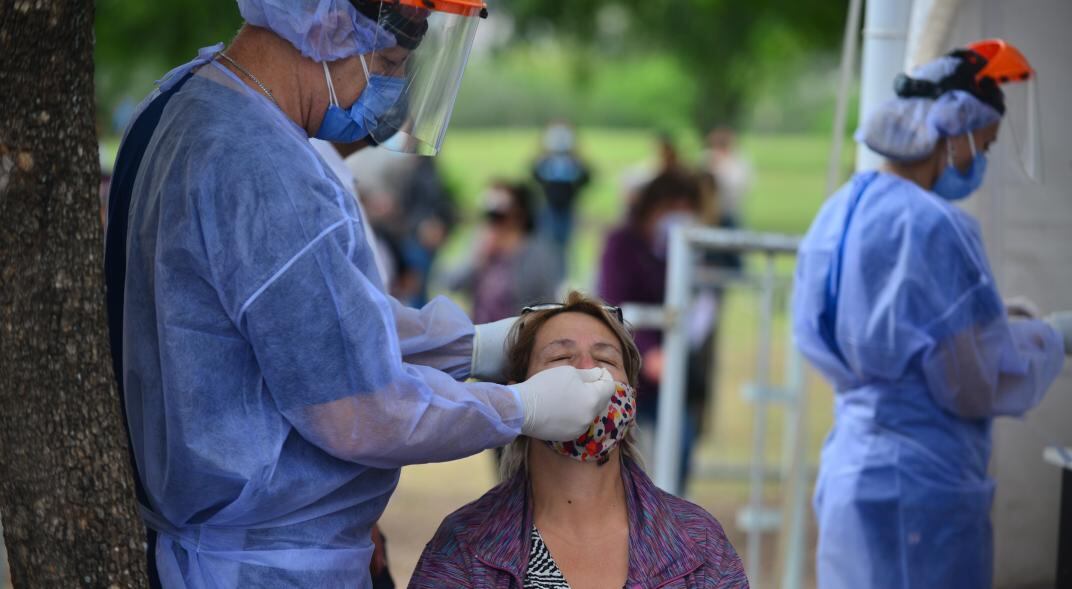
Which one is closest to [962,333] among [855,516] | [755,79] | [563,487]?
[855,516]

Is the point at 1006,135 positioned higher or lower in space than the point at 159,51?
higher

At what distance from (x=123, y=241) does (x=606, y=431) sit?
3.11 feet

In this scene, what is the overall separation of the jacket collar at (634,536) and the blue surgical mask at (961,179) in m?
1.20

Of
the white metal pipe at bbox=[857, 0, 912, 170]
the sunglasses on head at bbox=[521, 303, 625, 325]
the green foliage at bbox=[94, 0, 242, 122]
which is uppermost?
the white metal pipe at bbox=[857, 0, 912, 170]

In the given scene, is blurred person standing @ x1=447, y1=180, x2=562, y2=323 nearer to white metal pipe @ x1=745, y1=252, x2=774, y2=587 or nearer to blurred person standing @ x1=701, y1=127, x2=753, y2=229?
white metal pipe @ x1=745, y1=252, x2=774, y2=587

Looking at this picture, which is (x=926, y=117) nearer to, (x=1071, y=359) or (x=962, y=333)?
(x=962, y=333)

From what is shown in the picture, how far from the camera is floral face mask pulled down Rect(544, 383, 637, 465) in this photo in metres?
2.45


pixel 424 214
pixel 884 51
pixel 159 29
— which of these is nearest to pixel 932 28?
pixel 884 51

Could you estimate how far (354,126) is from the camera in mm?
2223

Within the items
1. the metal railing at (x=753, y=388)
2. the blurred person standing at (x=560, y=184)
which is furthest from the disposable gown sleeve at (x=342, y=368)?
the blurred person standing at (x=560, y=184)

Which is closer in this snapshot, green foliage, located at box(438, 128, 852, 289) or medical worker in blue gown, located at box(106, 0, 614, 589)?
medical worker in blue gown, located at box(106, 0, 614, 589)

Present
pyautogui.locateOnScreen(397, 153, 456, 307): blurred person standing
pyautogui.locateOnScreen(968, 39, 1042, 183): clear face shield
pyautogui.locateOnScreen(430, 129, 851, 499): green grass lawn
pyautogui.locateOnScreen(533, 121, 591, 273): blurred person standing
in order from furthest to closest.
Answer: pyautogui.locateOnScreen(533, 121, 591, 273): blurred person standing → pyautogui.locateOnScreen(430, 129, 851, 499): green grass lawn → pyautogui.locateOnScreen(397, 153, 456, 307): blurred person standing → pyautogui.locateOnScreen(968, 39, 1042, 183): clear face shield

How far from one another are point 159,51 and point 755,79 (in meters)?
9.10

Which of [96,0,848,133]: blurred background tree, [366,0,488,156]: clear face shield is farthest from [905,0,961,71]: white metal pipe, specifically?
[96,0,848,133]: blurred background tree
